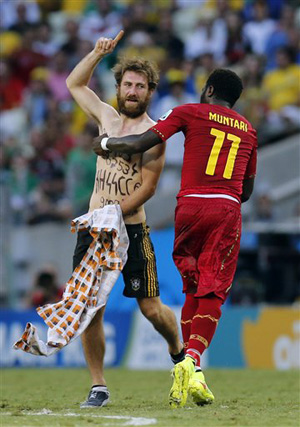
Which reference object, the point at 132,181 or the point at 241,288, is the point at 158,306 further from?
the point at 241,288

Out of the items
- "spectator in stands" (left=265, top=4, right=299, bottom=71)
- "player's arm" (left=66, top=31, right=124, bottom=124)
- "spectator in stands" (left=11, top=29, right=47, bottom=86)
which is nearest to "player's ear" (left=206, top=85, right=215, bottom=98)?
"player's arm" (left=66, top=31, right=124, bottom=124)

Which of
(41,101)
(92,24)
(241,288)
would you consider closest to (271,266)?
(241,288)

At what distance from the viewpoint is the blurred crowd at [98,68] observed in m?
15.2

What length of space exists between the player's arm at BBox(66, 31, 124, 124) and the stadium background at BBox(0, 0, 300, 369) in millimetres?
5554

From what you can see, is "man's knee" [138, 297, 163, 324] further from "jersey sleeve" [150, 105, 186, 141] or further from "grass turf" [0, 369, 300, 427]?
"jersey sleeve" [150, 105, 186, 141]

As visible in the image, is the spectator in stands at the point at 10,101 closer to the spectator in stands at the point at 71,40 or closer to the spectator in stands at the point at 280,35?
the spectator in stands at the point at 71,40

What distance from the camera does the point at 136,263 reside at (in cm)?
750

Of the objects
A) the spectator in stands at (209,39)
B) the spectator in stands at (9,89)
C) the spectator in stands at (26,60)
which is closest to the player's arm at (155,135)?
the spectator in stands at (209,39)

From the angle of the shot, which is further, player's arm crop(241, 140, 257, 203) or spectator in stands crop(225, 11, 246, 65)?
spectator in stands crop(225, 11, 246, 65)

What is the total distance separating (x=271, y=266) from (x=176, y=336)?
20.5 ft

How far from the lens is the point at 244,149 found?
745 centimetres

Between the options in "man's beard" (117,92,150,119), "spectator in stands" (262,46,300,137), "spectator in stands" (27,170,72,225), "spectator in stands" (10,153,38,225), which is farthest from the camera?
"spectator in stands" (262,46,300,137)

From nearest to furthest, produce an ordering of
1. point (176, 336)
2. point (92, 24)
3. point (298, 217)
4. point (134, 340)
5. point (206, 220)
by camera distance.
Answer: point (206, 220) < point (176, 336) < point (134, 340) < point (298, 217) < point (92, 24)

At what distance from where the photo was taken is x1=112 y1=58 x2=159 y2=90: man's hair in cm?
751
